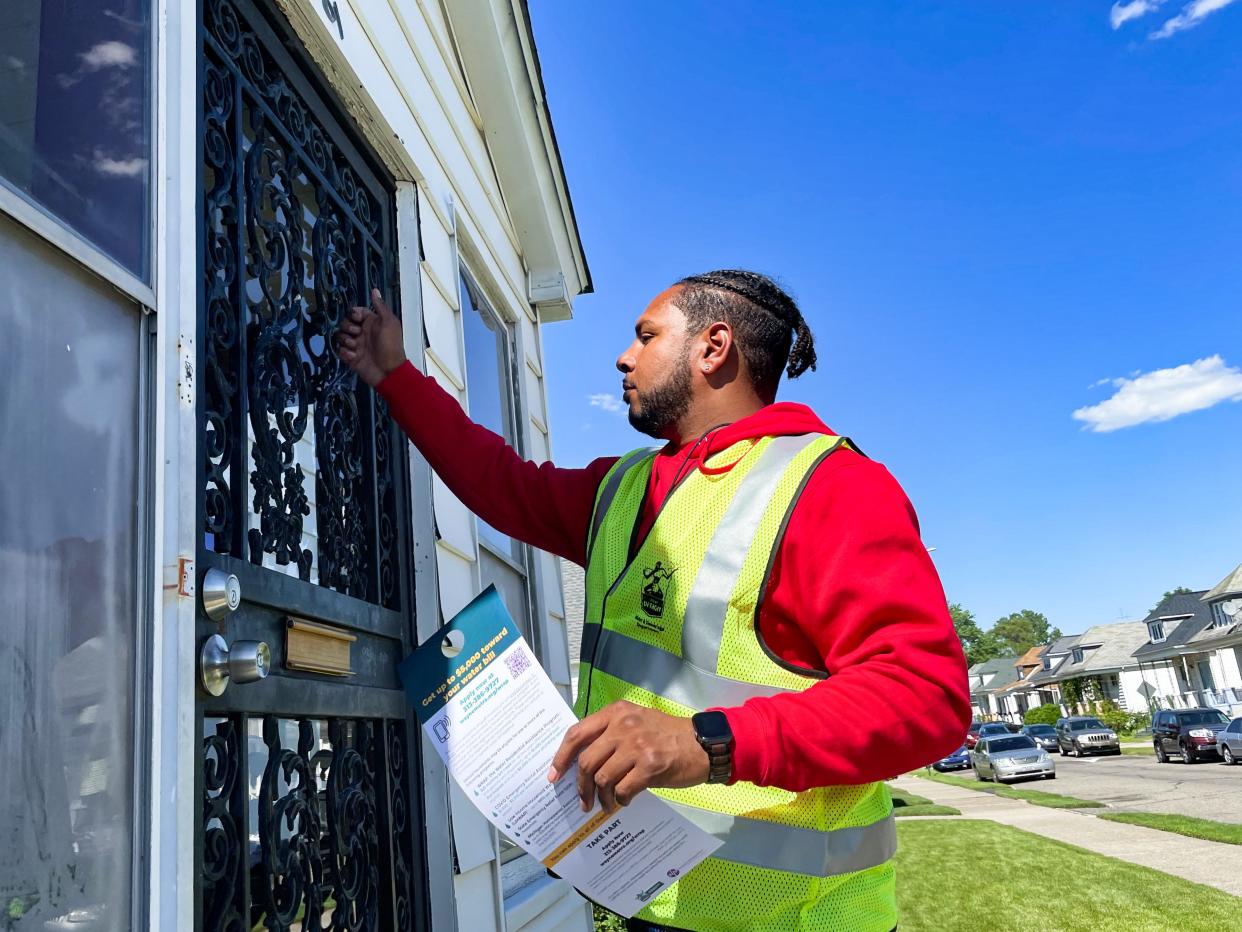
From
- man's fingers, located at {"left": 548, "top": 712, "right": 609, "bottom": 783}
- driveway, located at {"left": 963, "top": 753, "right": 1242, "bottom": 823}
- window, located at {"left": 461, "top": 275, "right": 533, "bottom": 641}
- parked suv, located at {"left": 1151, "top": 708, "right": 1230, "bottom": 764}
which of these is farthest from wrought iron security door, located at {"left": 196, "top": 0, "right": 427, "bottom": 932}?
parked suv, located at {"left": 1151, "top": 708, "right": 1230, "bottom": 764}

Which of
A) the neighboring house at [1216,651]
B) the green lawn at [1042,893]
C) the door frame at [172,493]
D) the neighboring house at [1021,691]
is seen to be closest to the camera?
the door frame at [172,493]

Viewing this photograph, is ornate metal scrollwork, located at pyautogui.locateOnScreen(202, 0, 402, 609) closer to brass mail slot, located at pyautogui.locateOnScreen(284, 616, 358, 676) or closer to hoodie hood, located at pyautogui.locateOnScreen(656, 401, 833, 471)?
brass mail slot, located at pyautogui.locateOnScreen(284, 616, 358, 676)

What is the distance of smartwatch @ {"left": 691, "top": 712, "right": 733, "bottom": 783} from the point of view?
146 cm

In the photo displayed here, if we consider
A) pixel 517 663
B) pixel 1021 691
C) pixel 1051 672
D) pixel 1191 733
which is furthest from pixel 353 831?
pixel 1021 691

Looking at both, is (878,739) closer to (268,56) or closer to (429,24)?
(268,56)

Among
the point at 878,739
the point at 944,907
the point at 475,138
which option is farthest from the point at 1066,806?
the point at 878,739

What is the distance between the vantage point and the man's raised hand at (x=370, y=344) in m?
2.52

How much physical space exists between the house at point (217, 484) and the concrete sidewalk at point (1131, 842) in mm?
9015

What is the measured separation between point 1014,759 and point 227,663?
30694 millimetres

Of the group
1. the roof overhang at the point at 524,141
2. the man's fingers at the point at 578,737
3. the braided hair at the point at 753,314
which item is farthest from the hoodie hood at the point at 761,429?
the roof overhang at the point at 524,141

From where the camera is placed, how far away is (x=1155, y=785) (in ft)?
73.5

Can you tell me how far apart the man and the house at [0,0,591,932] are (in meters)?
0.57

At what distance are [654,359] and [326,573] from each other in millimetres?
909

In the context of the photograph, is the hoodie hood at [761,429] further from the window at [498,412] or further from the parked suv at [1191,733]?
the parked suv at [1191,733]
